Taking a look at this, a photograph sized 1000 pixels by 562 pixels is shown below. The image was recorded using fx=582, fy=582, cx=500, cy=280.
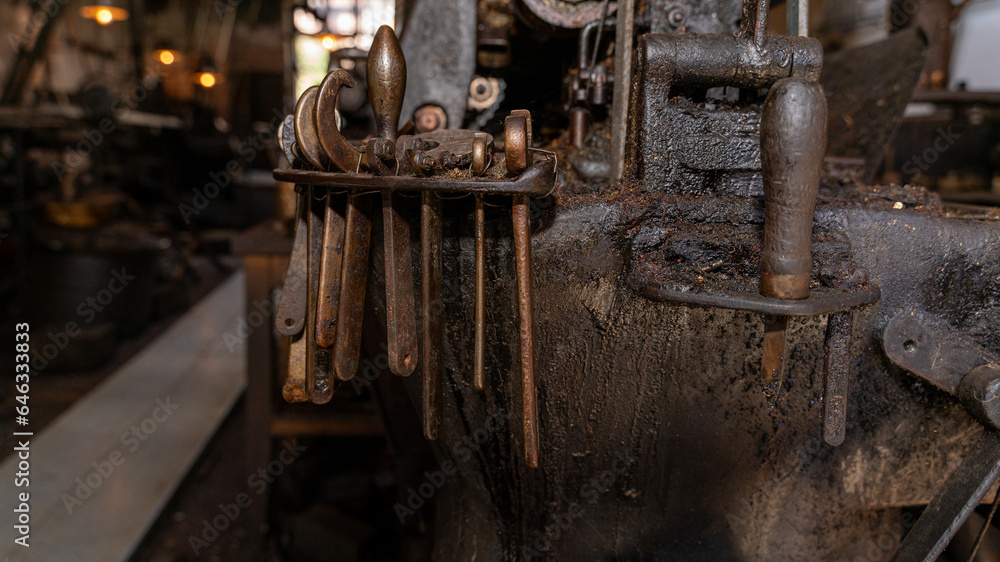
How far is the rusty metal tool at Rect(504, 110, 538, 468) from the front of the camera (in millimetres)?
906

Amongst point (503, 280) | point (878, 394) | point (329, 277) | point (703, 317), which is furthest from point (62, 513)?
point (878, 394)

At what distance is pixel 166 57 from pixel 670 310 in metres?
10.8

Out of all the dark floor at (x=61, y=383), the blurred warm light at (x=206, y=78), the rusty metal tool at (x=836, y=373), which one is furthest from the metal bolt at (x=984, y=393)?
the blurred warm light at (x=206, y=78)

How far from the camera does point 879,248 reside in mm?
1106

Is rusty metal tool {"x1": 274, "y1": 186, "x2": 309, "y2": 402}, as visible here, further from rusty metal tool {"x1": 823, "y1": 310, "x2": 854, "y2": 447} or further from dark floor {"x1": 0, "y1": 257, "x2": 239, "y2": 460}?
dark floor {"x1": 0, "y1": 257, "x2": 239, "y2": 460}

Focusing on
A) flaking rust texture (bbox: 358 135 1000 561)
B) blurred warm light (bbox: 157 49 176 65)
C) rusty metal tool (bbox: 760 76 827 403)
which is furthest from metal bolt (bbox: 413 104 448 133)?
blurred warm light (bbox: 157 49 176 65)

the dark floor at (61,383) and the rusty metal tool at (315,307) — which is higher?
the rusty metal tool at (315,307)

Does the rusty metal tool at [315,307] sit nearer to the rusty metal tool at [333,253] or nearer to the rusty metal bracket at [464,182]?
the rusty metal tool at [333,253]

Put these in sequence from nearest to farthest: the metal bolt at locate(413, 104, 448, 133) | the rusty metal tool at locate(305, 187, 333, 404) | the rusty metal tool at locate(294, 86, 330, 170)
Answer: the rusty metal tool at locate(294, 86, 330, 170) → the rusty metal tool at locate(305, 187, 333, 404) → the metal bolt at locate(413, 104, 448, 133)

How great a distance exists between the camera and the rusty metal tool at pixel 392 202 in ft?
3.26

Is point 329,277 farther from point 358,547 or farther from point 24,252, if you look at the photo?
point 24,252

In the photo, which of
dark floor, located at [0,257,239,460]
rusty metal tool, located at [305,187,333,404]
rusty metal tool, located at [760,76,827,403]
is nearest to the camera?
rusty metal tool, located at [760,76,827,403]

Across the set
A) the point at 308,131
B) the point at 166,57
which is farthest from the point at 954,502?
the point at 166,57

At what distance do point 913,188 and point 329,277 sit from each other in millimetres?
1422
